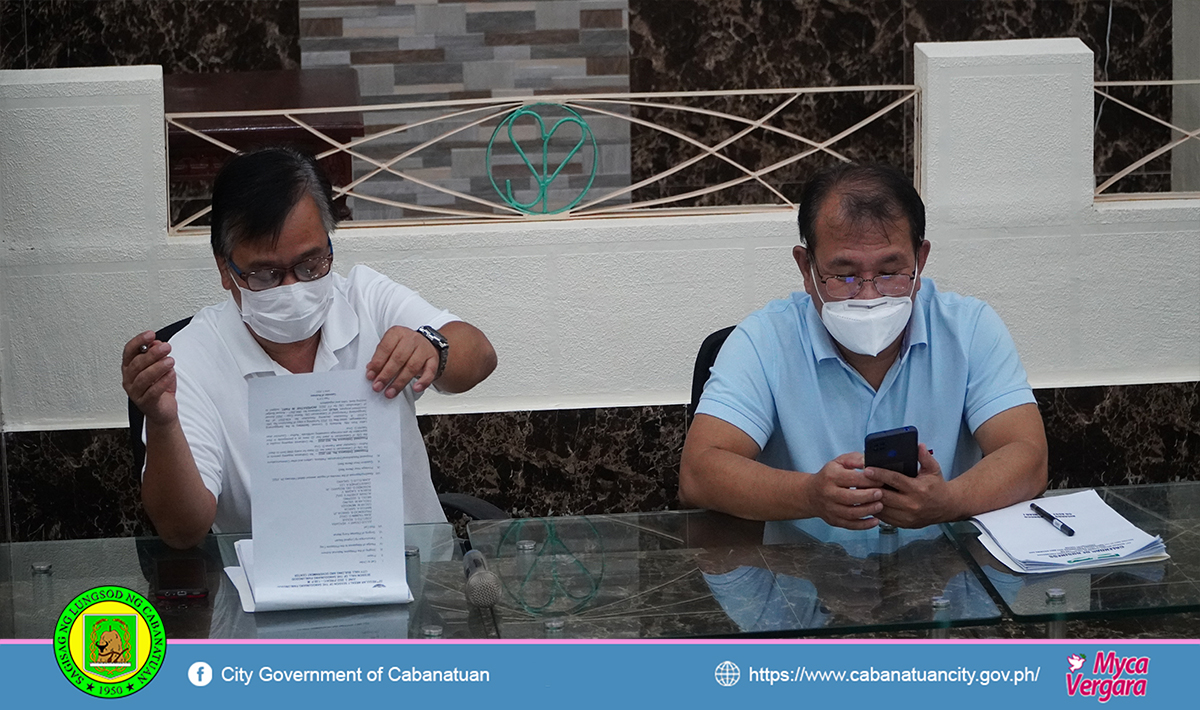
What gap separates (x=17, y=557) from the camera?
1937 mm

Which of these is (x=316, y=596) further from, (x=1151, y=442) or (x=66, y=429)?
(x=1151, y=442)

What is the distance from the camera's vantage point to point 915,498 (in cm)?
195

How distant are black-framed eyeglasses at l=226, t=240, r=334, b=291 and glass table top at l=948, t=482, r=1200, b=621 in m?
1.11

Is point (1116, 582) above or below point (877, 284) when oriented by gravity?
below

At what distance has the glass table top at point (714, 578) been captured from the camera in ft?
5.31

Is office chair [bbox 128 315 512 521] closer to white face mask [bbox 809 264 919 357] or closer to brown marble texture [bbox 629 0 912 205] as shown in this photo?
white face mask [bbox 809 264 919 357]

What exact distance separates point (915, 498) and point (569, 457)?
6.05ft

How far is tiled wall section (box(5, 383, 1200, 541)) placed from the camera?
3561 mm

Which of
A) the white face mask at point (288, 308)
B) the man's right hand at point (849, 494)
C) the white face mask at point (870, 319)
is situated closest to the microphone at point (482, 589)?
the man's right hand at point (849, 494)

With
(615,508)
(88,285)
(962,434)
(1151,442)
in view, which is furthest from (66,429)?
(1151,442)

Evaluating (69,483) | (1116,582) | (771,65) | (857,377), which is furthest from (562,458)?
(771,65)

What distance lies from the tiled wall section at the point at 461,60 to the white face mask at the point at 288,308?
3.13m

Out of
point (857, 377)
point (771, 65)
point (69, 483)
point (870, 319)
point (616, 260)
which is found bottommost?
point (69, 483)
